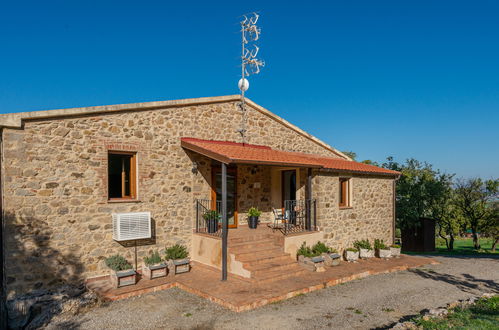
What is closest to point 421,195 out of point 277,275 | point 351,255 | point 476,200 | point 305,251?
point 476,200

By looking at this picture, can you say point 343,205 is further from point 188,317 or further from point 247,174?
point 188,317

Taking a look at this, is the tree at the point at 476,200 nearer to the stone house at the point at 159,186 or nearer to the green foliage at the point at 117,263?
the stone house at the point at 159,186

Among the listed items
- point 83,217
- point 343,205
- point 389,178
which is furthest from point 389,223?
point 83,217

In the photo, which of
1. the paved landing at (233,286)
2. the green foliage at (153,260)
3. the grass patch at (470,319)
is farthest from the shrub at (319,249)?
the green foliage at (153,260)

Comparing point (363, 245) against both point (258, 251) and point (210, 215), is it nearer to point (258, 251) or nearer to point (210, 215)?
point (258, 251)

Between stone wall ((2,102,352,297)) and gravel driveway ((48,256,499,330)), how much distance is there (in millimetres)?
1754

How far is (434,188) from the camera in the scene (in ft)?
61.4

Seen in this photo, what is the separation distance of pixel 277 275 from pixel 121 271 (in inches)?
156

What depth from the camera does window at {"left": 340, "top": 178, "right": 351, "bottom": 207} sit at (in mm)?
12812

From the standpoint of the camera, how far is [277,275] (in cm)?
895

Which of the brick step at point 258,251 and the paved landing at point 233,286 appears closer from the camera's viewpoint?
the paved landing at point 233,286

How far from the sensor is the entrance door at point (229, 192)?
1120cm

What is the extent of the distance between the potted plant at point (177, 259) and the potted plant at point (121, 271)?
109cm

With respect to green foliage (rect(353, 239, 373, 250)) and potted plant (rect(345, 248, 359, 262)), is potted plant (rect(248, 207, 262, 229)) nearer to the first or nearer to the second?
potted plant (rect(345, 248, 359, 262))
